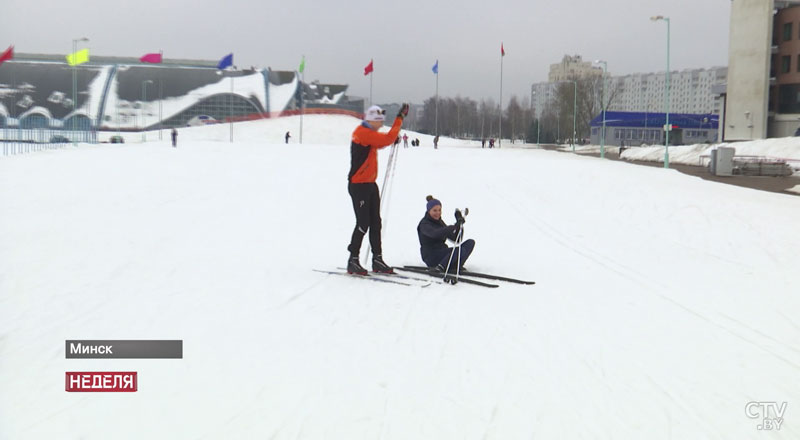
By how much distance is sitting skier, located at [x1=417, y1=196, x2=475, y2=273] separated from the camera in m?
7.41

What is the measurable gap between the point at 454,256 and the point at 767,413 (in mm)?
4018

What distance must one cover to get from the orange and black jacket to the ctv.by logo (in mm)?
4412

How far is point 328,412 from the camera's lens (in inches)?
145

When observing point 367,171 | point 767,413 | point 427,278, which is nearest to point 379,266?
point 427,278

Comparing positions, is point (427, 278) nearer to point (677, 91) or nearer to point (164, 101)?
point (164, 101)

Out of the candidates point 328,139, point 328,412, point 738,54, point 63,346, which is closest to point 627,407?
point 328,412

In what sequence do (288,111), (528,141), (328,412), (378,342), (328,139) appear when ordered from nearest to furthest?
1. (328,412)
2. (378,342)
3. (328,139)
4. (288,111)
5. (528,141)

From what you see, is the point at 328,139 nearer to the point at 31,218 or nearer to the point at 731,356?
the point at 31,218

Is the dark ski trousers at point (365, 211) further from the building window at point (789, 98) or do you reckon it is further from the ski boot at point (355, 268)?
the building window at point (789, 98)

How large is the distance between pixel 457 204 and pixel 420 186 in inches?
142

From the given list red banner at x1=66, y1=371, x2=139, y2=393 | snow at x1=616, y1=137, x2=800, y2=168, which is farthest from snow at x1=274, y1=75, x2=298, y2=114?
red banner at x1=66, y1=371, x2=139, y2=393

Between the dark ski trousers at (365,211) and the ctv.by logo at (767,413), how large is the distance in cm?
443

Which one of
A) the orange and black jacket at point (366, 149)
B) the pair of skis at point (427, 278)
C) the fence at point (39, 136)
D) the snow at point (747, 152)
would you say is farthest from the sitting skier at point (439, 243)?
the fence at point (39, 136)

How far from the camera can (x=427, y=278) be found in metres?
7.52
